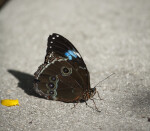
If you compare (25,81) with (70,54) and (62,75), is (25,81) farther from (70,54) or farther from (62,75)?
(70,54)

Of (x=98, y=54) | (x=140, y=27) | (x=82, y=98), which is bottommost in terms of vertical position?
(x=82, y=98)

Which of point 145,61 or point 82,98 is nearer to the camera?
point 82,98

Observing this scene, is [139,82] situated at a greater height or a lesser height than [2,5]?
lesser

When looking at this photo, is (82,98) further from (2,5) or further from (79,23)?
(2,5)

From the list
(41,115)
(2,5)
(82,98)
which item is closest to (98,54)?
(82,98)

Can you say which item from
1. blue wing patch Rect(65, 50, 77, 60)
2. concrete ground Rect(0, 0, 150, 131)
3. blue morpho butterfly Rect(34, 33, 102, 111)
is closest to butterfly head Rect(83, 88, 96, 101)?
blue morpho butterfly Rect(34, 33, 102, 111)

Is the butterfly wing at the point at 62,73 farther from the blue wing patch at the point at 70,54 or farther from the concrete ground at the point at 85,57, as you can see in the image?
the concrete ground at the point at 85,57

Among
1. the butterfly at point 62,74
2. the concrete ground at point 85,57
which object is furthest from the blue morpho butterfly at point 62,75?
the concrete ground at point 85,57
